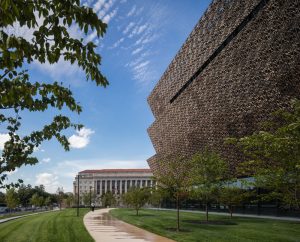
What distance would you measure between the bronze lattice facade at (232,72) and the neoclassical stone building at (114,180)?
102m

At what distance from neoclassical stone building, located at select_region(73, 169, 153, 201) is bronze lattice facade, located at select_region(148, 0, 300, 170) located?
102 m

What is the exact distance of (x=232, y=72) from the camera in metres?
44.7

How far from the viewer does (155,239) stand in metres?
19.4

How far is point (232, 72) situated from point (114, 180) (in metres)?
132

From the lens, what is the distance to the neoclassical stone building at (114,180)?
545 ft

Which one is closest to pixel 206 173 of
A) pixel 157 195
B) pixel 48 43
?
pixel 157 195

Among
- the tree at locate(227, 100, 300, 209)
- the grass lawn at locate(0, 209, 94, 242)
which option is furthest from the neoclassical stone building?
the tree at locate(227, 100, 300, 209)

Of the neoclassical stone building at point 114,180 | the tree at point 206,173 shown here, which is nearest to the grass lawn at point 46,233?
the tree at point 206,173

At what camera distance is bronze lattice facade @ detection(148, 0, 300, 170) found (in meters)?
36.6

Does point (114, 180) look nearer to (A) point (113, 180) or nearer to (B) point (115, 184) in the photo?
(A) point (113, 180)

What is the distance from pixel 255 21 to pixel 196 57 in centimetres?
1552

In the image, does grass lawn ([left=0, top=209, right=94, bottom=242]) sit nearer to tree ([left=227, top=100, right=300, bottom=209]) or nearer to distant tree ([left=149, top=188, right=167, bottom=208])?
distant tree ([left=149, top=188, right=167, bottom=208])

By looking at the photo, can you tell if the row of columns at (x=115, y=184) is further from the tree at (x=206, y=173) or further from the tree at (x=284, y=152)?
the tree at (x=284, y=152)

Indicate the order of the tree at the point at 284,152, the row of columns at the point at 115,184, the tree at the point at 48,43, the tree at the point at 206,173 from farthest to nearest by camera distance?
the row of columns at the point at 115,184 < the tree at the point at 206,173 < the tree at the point at 284,152 < the tree at the point at 48,43
